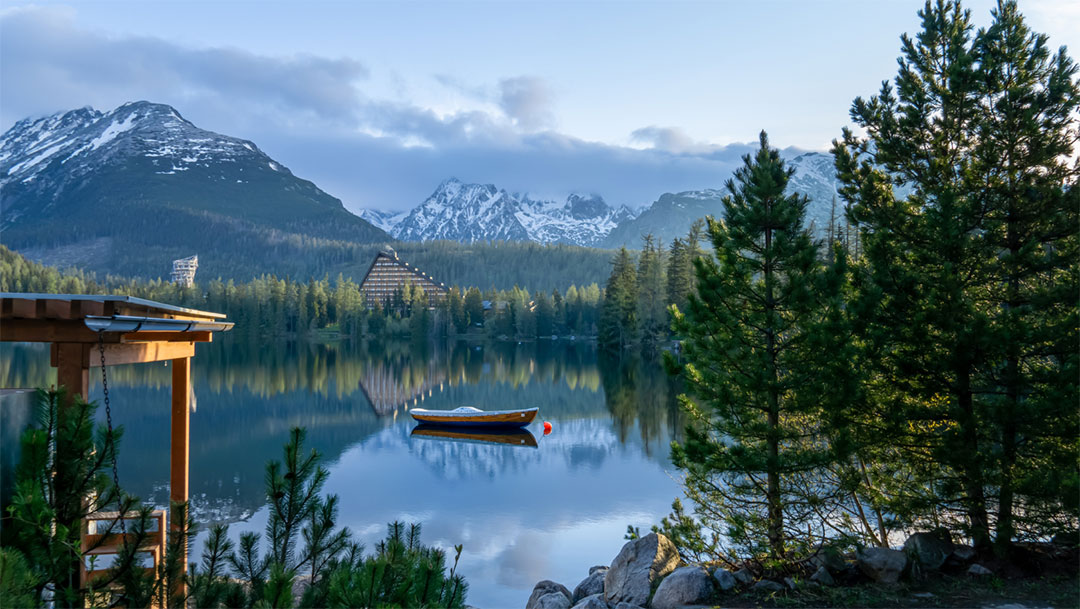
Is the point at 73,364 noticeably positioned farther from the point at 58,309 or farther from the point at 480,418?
the point at 480,418

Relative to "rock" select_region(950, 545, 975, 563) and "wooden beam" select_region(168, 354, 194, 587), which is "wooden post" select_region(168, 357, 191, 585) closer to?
"wooden beam" select_region(168, 354, 194, 587)

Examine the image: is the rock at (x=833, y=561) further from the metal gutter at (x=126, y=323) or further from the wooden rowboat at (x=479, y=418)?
the wooden rowboat at (x=479, y=418)

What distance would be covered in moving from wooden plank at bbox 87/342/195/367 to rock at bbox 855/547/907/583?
341 inches

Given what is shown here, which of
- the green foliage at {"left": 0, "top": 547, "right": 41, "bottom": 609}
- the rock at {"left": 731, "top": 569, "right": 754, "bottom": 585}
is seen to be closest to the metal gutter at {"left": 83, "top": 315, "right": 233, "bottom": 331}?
the green foliage at {"left": 0, "top": 547, "right": 41, "bottom": 609}

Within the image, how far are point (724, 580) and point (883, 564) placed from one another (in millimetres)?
1946

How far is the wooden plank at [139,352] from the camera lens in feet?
20.9

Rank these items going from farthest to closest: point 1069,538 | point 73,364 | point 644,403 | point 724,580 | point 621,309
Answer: point 621,309 → point 644,403 → point 724,580 → point 1069,538 → point 73,364

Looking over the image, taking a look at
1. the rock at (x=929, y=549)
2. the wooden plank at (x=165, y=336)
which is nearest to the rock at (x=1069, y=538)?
the rock at (x=929, y=549)

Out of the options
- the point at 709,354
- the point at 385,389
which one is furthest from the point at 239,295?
the point at 709,354

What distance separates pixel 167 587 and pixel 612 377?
4572 centimetres

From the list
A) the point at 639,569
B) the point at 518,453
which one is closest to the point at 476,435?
the point at 518,453

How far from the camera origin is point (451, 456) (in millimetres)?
27500

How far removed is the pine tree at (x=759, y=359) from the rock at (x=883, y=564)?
37.4 inches

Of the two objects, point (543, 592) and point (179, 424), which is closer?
point (179, 424)
